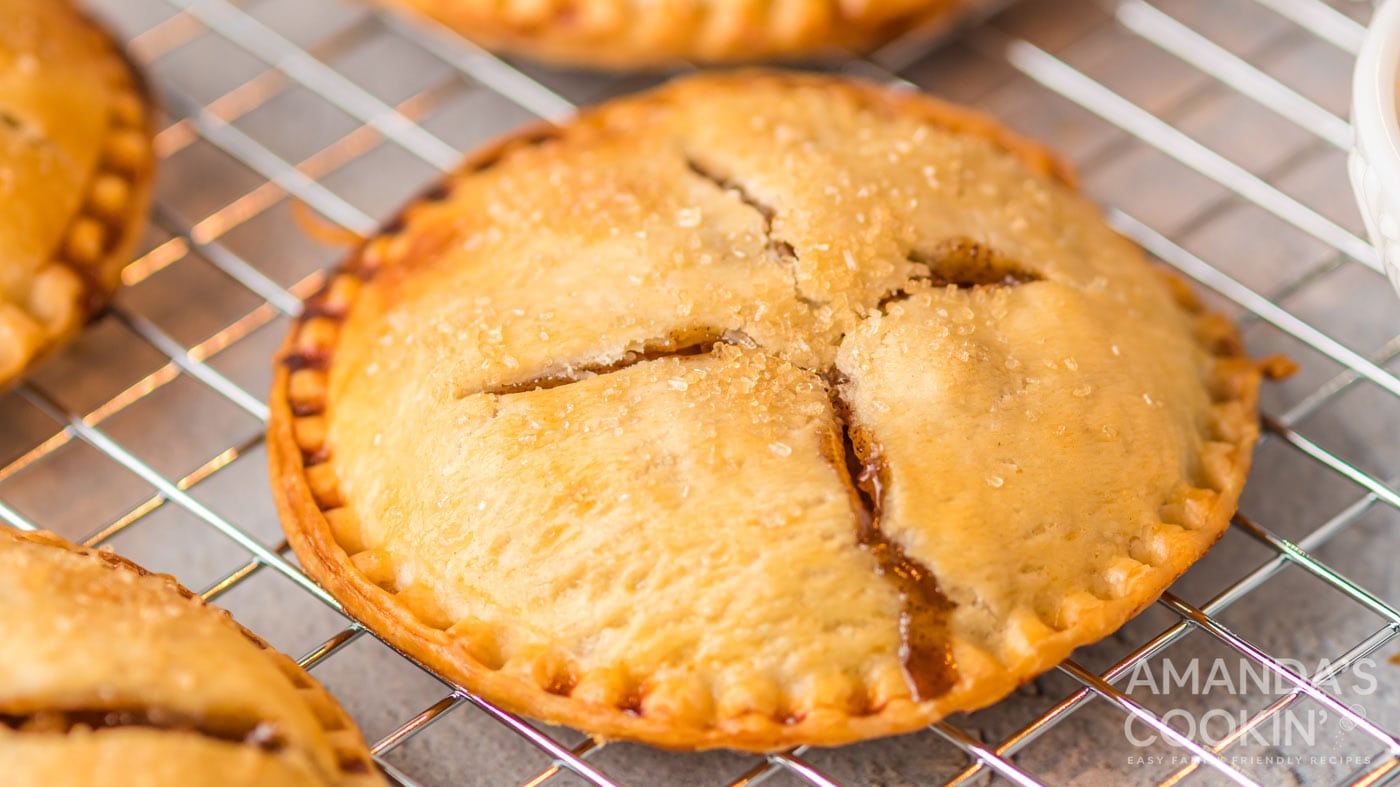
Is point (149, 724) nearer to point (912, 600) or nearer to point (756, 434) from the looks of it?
point (756, 434)

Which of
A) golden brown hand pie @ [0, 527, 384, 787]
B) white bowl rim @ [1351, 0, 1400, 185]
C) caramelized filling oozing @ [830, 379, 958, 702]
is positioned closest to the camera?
golden brown hand pie @ [0, 527, 384, 787]

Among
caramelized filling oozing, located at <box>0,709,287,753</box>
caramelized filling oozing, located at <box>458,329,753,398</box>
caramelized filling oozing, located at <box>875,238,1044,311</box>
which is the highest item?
caramelized filling oozing, located at <box>875,238,1044,311</box>

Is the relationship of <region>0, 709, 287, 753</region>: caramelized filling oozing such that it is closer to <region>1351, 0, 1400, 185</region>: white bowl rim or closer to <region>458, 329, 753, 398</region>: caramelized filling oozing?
<region>458, 329, 753, 398</region>: caramelized filling oozing

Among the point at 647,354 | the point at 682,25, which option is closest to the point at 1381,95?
the point at 647,354

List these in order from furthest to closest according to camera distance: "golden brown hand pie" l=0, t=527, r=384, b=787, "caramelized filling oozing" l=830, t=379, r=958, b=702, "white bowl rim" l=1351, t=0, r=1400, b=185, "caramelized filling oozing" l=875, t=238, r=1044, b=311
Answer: "caramelized filling oozing" l=875, t=238, r=1044, b=311 → "white bowl rim" l=1351, t=0, r=1400, b=185 → "caramelized filling oozing" l=830, t=379, r=958, b=702 → "golden brown hand pie" l=0, t=527, r=384, b=787

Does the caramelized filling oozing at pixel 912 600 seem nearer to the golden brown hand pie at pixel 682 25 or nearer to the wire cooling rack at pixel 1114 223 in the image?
the wire cooling rack at pixel 1114 223

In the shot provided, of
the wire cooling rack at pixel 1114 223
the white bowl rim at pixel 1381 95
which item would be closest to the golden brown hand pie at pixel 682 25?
the wire cooling rack at pixel 1114 223

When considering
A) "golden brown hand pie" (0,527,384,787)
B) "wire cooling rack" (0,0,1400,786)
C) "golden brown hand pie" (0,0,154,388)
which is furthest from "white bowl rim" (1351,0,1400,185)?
"golden brown hand pie" (0,0,154,388)
